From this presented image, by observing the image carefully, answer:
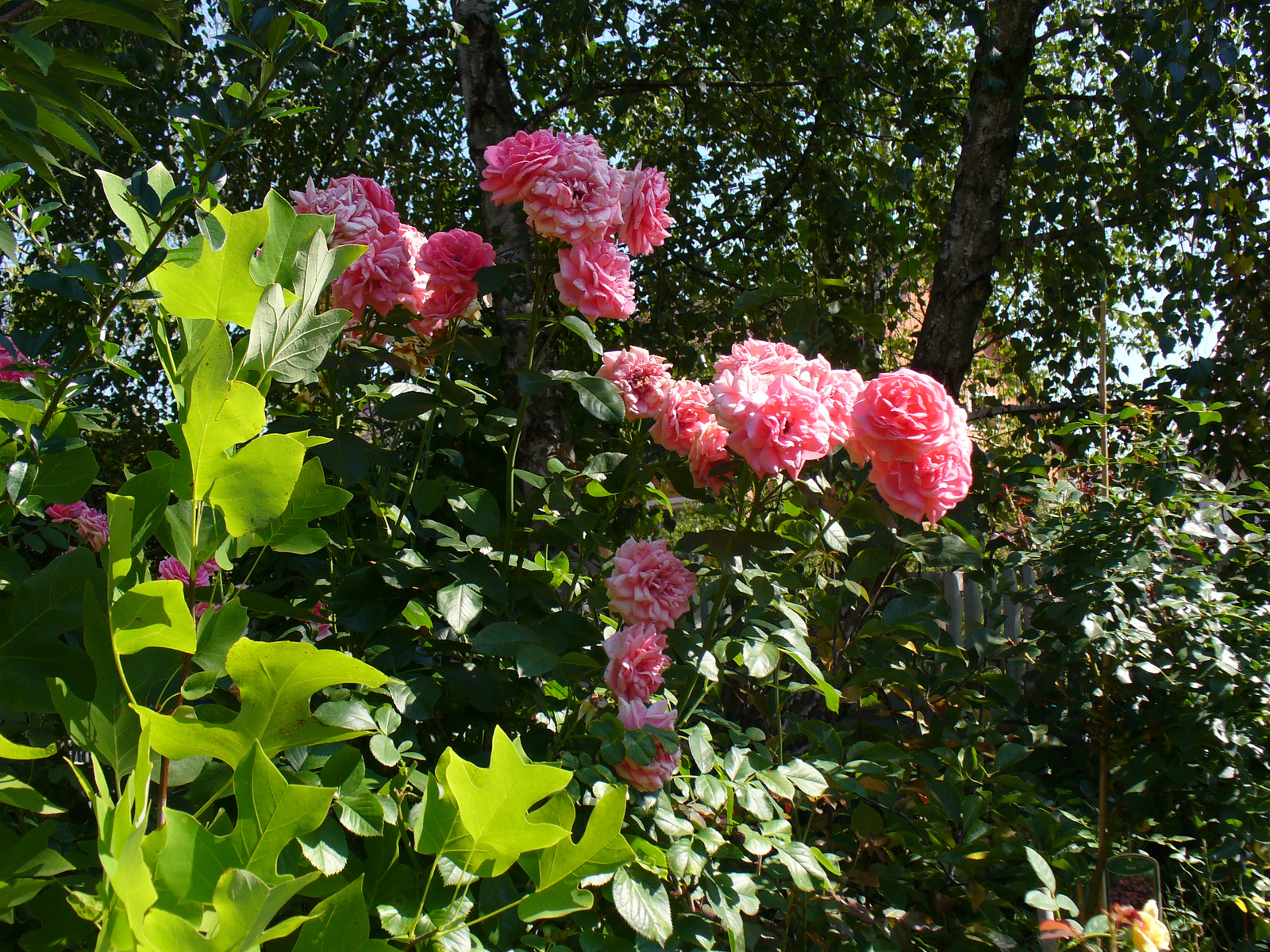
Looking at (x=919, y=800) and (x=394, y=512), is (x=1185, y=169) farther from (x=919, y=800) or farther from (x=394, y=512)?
(x=394, y=512)

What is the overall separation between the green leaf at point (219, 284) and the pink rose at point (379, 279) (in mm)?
854

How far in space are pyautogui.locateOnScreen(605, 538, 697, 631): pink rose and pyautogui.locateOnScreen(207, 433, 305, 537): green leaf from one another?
2.81 ft

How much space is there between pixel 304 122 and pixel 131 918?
511cm

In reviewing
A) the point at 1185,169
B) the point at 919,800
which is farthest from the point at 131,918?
the point at 1185,169

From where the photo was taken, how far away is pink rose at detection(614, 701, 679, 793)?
1079 mm

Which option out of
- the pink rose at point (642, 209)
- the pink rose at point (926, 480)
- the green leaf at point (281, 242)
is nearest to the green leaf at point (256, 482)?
the green leaf at point (281, 242)

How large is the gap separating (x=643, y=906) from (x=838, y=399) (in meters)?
0.68

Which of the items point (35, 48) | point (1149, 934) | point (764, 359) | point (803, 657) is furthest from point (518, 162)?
point (1149, 934)

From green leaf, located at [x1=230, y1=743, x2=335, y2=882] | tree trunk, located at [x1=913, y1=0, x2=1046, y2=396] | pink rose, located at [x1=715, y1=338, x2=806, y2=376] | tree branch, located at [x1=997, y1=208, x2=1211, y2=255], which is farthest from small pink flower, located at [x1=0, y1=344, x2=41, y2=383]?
tree branch, located at [x1=997, y1=208, x2=1211, y2=255]

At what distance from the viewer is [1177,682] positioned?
1723 mm

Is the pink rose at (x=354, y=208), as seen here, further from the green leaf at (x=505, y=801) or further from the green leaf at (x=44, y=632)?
the green leaf at (x=505, y=801)

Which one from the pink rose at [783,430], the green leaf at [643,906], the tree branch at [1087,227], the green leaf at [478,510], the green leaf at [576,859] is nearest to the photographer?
the green leaf at [576,859]

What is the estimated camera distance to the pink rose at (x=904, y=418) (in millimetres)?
1071

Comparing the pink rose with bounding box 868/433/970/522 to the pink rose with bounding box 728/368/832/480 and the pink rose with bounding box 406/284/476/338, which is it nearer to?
the pink rose with bounding box 728/368/832/480
